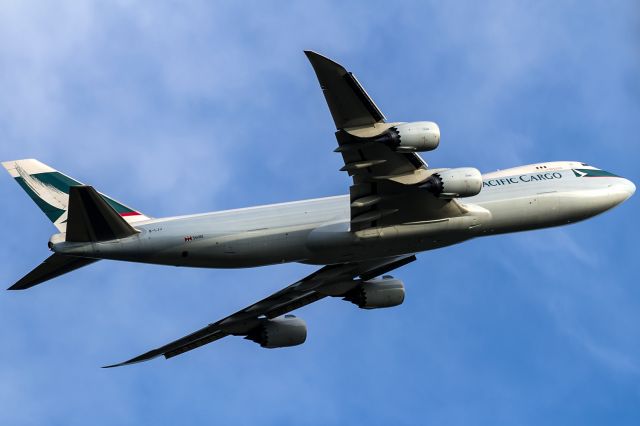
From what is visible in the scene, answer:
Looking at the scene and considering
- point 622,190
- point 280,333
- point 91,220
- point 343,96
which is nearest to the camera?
point 343,96

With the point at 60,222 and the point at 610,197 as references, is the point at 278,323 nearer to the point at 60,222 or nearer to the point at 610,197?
the point at 60,222

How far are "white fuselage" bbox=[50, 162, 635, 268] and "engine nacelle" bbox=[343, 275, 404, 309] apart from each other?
221 inches

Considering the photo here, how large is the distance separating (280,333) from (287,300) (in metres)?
2.55

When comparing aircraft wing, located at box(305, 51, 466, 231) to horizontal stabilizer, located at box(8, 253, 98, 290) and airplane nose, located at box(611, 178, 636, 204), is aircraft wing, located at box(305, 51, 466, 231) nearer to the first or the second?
airplane nose, located at box(611, 178, 636, 204)

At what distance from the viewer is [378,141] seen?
46125mm

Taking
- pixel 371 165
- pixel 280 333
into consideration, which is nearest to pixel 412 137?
pixel 371 165

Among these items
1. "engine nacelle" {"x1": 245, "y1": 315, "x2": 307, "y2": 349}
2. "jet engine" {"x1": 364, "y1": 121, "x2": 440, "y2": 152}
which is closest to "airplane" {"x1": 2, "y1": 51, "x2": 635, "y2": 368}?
"jet engine" {"x1": 364, "y1": 121, "x2": 440, "y2": 152}

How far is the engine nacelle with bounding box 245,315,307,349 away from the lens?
6144cm

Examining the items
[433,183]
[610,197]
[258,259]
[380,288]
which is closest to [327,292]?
[380,288]

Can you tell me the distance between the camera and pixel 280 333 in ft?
202

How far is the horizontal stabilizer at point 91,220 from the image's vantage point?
45.8 m

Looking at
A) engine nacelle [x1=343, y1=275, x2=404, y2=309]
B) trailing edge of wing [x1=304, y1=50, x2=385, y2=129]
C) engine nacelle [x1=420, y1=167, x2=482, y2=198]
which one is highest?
trailing edge of wing [x1=304, y1=50, x2=385, y2=129]

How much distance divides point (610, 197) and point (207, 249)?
21602 mm

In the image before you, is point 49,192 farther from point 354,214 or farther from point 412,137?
point 412,137
